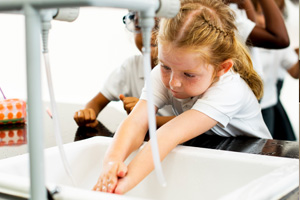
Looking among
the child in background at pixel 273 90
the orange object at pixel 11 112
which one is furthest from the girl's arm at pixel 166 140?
the child in background at pixel 273 90

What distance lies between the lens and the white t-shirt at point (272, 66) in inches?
89.2

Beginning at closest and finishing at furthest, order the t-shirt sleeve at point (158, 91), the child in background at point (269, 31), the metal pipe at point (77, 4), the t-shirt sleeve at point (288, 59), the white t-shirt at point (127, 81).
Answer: the metal pipe at point (77, 4) → the t-shirt sleeve at point (158, 91) → the child in background at point (269, 31) → the white t-shirt at point (127, 81) → the t-shirt sleeve at point (288, 59)

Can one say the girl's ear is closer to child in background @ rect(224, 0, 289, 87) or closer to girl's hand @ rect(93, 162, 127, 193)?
girl's hand @ rect(93, 162, 127, 193)

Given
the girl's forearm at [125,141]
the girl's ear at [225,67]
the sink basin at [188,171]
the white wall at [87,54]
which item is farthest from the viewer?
the white wall at [87,54]

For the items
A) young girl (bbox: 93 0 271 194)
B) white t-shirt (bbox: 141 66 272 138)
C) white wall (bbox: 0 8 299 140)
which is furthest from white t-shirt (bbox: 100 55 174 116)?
white wall (bbox: 0 8 299 140)


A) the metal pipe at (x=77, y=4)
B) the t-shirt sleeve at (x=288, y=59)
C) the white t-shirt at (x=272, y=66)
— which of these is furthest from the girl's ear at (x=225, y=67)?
the t-shirt sleeve at (x=288, y=59)

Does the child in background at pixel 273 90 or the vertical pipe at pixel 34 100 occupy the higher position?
the vertical pipe at pixel 34 100

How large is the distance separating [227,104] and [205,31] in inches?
6.4

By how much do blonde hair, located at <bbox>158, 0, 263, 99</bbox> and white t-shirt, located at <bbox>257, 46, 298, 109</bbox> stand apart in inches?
53.4

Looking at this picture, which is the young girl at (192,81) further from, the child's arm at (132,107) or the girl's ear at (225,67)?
the child's arm at (132,107)

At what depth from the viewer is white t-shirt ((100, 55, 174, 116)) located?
5.74 ft

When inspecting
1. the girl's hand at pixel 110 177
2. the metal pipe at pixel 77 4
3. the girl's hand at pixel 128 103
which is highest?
the metal pipe at pixel 77 4

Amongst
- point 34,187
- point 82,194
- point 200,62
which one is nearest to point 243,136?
point 200,62

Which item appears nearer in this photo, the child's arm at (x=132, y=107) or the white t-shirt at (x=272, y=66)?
the child's arm at (x=132, y=107)
